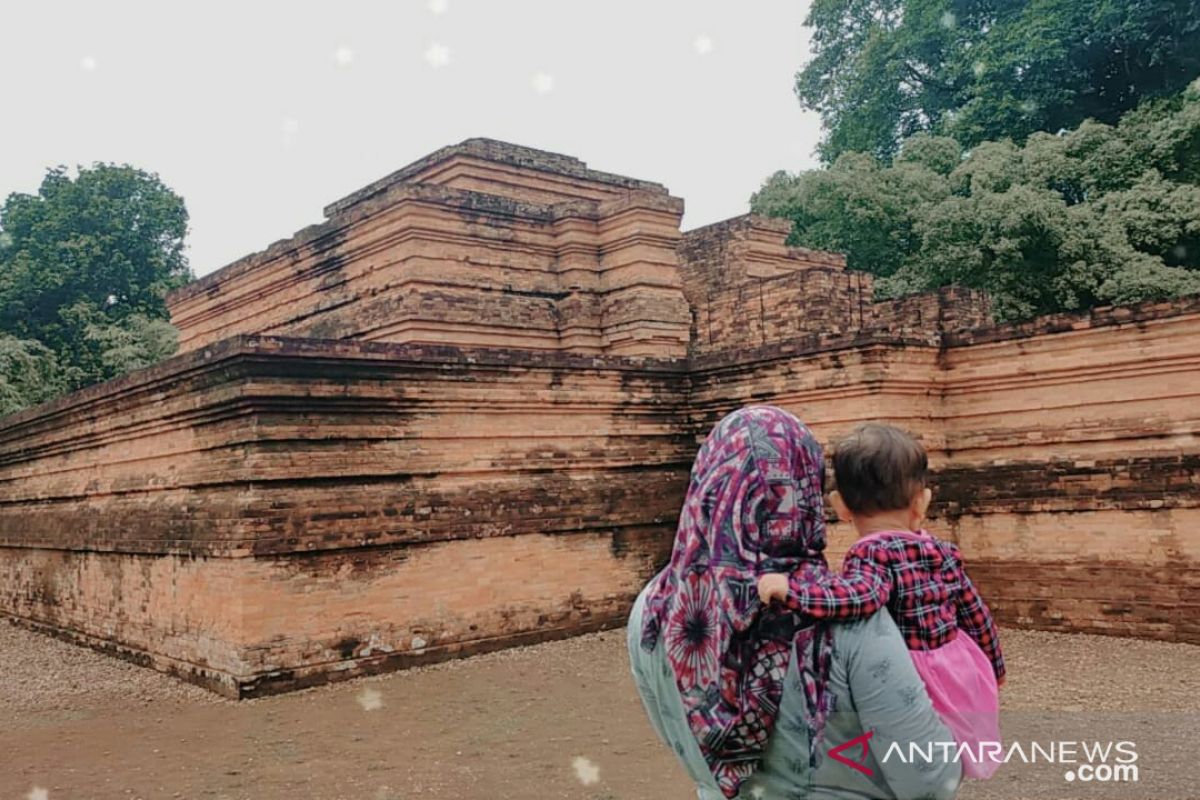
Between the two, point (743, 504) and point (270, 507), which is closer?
point (743, 504)

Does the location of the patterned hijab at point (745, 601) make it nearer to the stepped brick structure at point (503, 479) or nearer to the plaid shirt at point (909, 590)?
the plaid shirt at point (909, 590)

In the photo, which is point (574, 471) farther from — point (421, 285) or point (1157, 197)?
point (1157, 197)

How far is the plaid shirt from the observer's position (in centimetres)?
191

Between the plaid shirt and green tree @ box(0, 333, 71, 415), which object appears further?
green tree @ box(0, 333, 71, 415)

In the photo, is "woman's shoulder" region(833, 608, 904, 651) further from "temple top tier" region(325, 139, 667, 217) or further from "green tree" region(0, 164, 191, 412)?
"green tree" region(0, 164, 191, 412)

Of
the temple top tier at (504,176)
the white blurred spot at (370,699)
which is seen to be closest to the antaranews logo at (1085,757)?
the white blurred spot at (370,699)

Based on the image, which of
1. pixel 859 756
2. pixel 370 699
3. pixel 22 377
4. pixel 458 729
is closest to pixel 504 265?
pixel 370 699

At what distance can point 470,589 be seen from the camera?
25.0 ft

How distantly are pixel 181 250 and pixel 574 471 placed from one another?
27152mm

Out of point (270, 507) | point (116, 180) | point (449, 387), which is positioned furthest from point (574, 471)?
point (116, 180)

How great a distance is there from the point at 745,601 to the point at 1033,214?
15804 millimetres

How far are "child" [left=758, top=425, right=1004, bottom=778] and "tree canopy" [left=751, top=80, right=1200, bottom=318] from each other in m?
14.6

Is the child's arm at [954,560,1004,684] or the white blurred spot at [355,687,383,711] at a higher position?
the child's arm at [954,560,1004,684]

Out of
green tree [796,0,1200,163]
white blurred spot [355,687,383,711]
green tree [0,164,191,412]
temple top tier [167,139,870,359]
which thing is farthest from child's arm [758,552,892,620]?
Result: green tree [0,164,191,412]
